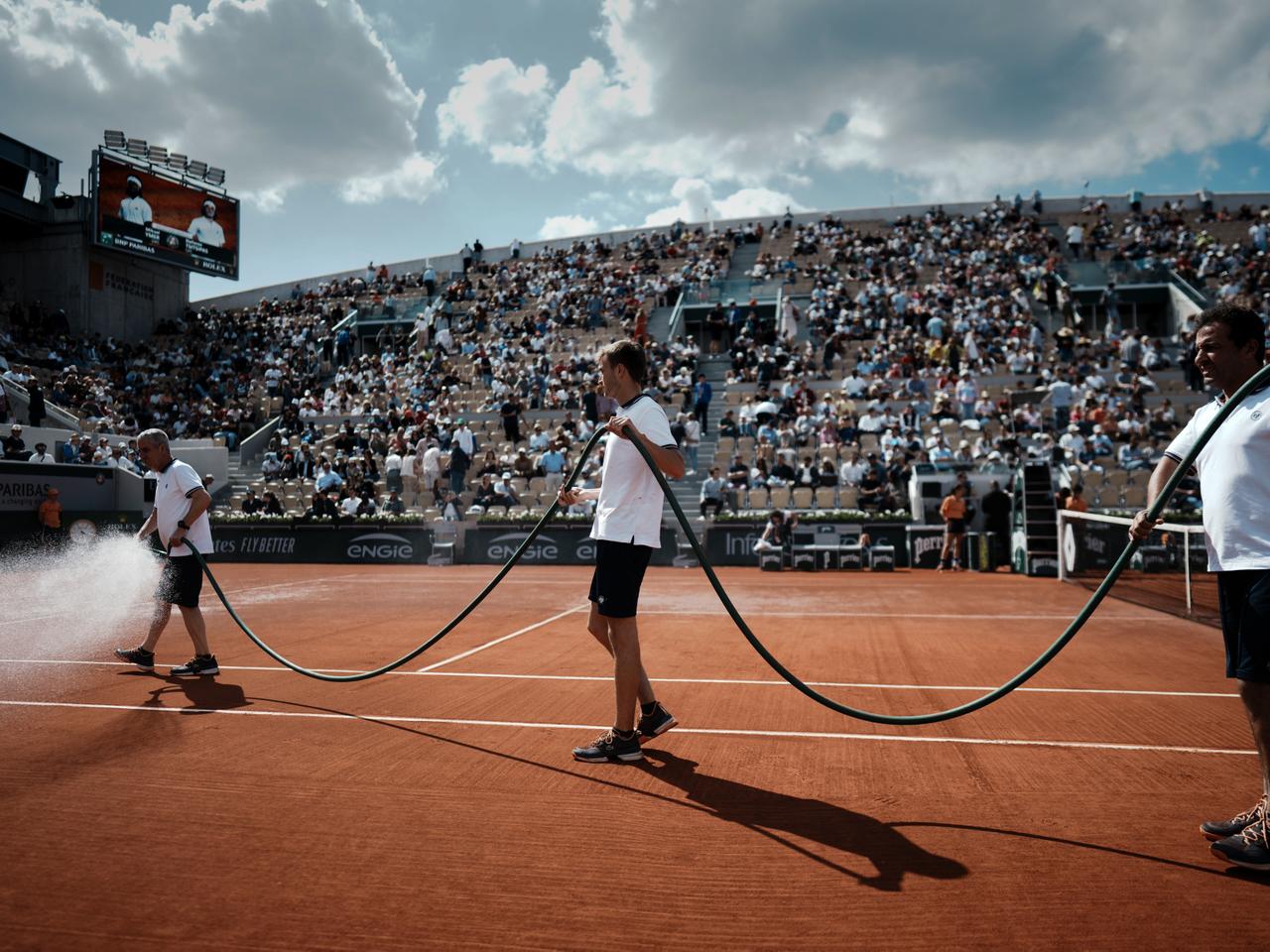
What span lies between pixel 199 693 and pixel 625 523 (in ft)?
13.7

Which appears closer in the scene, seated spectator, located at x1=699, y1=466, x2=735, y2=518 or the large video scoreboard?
seated spectator, located at x1=699, y1=466, x2=735, y2=518

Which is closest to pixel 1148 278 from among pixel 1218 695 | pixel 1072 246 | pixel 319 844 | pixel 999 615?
pixel 1072 246

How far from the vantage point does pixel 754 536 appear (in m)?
19.9

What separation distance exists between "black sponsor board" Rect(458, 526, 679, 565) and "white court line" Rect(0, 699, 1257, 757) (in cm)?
1433

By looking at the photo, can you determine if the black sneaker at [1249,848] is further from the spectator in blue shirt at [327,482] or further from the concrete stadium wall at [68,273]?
the concrete stadium wall at [68,273]

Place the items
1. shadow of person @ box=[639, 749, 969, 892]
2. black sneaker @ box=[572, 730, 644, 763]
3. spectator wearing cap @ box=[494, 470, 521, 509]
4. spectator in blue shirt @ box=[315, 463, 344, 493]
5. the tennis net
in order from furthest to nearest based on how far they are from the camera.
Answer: spectator in blue shirt @ box=[315, 463, 344, 493], spectator wearing cap @ box=[494, 470, 521, 509], the tennis net, black sneaker @ box=[572, 730, 644, 763], shadow of person @ box=[639, 749, 969, 892]

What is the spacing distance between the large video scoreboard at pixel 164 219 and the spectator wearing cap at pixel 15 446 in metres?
19.1

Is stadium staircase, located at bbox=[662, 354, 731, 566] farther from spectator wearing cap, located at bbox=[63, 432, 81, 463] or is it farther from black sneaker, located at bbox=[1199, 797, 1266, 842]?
spectator wearing cap, located at bbox=[63, 432, 81, 463]

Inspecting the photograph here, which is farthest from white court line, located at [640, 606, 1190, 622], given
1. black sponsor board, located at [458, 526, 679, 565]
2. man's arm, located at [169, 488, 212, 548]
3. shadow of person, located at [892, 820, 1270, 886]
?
black sponsor board, located at [458, 526, 679, 565]

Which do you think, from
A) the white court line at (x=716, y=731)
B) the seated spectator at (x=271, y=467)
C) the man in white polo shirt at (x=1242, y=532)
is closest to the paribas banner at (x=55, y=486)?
the seated spectator at (x=271, y=467)

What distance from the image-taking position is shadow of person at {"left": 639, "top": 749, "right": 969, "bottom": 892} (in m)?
3.33

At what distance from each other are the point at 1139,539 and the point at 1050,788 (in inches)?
55.4

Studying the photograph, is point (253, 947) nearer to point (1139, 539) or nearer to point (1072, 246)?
point (1139, 539)

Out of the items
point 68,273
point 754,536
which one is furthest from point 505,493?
point 68,273
